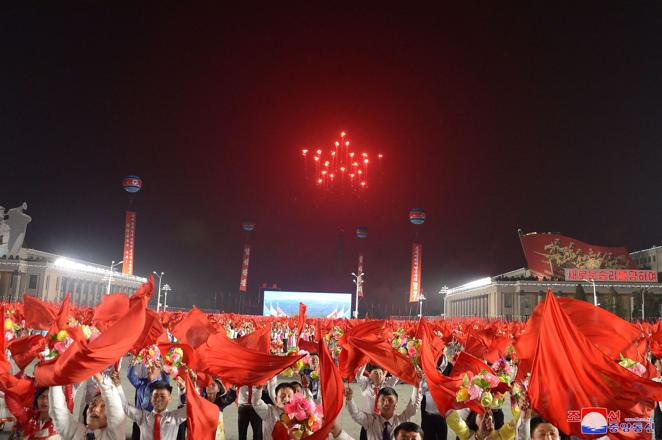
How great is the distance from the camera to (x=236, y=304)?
8931cm

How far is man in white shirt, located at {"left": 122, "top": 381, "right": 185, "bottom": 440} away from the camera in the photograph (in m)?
5.91

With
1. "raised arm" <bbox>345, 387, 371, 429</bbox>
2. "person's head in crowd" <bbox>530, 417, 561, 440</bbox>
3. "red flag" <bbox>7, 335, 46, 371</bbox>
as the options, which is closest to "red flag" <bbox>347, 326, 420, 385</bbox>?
"raised arm" <bbox>345, 387, 371, 429</bbox>

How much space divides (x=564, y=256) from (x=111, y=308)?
2778 inches

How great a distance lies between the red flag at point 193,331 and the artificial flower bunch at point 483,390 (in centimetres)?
537

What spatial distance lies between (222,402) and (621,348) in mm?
5376

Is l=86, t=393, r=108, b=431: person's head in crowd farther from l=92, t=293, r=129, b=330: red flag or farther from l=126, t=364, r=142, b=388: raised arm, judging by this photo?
l=92, t=293, r=129, b=330: red flag

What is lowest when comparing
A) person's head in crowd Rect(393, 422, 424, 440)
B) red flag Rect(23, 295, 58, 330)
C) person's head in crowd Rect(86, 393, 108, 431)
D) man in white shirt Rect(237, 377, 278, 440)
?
man in white shirt Rect(237, 377, 278, 440)

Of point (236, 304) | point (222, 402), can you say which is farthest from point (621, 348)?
point (236, 304)

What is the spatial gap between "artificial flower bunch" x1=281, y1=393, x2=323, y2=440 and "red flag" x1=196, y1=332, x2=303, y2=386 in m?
1.31

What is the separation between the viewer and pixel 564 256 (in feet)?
236

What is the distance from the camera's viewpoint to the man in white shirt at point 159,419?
5.91 metres

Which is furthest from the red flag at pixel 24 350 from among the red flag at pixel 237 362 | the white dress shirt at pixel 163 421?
the red flag at pixel 237 362

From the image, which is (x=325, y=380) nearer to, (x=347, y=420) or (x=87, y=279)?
(x=347, y=420)

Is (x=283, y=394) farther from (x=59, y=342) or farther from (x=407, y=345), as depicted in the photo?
(x=407, y=345)
